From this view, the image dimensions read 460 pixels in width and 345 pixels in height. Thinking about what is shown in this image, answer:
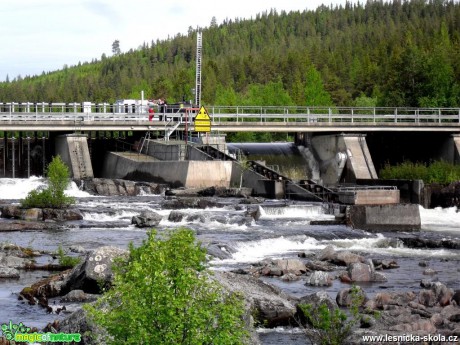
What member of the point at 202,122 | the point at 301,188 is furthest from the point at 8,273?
the point at 202,122

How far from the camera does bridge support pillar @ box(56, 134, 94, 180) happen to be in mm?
57031

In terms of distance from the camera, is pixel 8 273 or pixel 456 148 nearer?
pixel 8 273

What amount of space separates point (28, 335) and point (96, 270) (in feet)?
13.9

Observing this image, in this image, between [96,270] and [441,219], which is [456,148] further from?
[96,270]

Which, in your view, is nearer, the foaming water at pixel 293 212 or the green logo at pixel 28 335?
the green logo at pixel 28 335

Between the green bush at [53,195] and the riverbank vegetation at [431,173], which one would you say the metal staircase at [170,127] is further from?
the green bush at [53,195]

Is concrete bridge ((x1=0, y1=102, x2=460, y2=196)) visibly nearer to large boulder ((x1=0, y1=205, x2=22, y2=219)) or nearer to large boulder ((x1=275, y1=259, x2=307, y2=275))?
large boulder ((x1=0, y1=205, x2=22, y2=219))

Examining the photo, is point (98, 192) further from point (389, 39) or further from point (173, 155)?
point (389, 39)

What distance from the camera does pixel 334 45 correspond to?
161 meters

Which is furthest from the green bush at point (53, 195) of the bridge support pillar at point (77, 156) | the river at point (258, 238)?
the bridge support pillar at point (77, 156)

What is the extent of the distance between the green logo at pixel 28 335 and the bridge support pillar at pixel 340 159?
145 feet

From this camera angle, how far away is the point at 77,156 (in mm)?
57531

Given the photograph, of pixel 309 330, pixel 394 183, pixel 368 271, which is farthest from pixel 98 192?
pixel 309 330

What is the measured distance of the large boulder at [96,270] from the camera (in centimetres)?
2077
